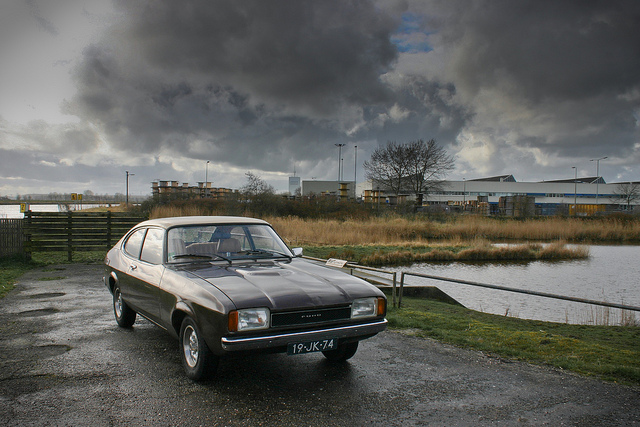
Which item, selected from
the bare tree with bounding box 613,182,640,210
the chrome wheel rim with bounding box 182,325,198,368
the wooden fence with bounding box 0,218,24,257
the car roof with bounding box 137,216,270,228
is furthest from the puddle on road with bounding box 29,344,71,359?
the bare tree with bounding box 613,182,640,210

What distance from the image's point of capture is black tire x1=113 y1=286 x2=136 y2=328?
21.5 ft

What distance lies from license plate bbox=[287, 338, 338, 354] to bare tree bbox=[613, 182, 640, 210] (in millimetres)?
93102

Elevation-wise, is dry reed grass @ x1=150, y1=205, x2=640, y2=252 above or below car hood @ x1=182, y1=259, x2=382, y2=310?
below

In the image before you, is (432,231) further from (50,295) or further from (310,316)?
(310,316)

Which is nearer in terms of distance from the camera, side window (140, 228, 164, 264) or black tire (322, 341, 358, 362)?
black tire (322, 341, 358, 362)

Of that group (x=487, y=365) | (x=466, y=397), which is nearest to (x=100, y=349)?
(x=466, y=397)

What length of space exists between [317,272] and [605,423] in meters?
2.92

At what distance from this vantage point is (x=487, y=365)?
5.34 meters

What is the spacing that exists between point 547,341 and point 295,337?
4.43 metres

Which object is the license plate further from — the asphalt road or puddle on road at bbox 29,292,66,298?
puddle on road at bbox 29,292,66,298

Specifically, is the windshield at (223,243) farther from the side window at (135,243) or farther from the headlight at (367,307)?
the headlight at (367,307)

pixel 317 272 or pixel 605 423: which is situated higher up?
pixel 317 272

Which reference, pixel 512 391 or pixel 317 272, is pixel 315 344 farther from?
pixel 512 391

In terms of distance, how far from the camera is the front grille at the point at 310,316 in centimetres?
411
